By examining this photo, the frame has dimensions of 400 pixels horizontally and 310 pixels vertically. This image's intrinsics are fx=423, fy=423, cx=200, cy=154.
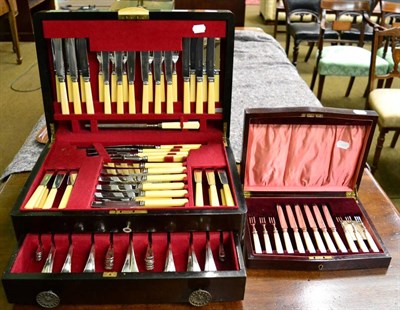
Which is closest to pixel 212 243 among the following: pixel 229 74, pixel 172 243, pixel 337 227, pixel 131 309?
pixel 172 243

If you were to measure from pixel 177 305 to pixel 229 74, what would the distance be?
58cm

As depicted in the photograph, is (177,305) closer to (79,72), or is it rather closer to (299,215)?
(299,215)

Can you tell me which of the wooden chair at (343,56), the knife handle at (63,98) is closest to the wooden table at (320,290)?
the knife handle at (63,98)

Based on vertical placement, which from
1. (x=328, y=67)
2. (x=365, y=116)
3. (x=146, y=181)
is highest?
(x=365, y=116)

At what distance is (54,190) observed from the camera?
0.94 metres

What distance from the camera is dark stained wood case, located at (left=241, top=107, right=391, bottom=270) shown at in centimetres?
92

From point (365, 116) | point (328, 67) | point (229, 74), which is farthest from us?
point (328, 67)

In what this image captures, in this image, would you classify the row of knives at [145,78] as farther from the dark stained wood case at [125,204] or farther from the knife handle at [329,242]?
the knife handle at [329,242]

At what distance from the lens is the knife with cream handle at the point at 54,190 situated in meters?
0.90

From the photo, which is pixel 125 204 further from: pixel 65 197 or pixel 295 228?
pixel 295 228

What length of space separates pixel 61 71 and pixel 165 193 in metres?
0.43

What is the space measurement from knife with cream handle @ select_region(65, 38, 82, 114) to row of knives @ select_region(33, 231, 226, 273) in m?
0.37

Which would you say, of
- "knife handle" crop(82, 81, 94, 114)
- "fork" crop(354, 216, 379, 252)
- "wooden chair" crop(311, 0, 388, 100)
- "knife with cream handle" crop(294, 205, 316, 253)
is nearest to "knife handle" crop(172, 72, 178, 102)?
"knife handle" crop(82, 81, 94, 114)

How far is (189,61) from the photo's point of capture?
1094mm
